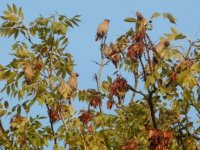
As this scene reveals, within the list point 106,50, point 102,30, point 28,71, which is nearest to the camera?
point 28,71

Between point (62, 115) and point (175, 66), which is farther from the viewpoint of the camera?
point (62, 115)

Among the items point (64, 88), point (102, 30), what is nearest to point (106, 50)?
point (102, 30)

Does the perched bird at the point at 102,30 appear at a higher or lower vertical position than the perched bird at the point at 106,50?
higher

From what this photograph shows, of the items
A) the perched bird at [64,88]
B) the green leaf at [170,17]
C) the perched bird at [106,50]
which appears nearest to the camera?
the green leaf at [170,17]

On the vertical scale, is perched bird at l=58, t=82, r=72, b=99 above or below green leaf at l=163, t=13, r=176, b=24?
below

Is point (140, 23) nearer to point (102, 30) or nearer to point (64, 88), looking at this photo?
point (64, 88)

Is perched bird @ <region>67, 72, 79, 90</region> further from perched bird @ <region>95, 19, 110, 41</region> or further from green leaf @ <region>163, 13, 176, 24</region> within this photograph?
green leaf @ <region>163, 13, 176, 24</region>

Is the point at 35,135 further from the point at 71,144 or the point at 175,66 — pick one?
the point at 175,66

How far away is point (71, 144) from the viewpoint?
5879mm

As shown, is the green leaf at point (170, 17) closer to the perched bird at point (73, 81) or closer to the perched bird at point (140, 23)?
the perched bird at point (140, 23)

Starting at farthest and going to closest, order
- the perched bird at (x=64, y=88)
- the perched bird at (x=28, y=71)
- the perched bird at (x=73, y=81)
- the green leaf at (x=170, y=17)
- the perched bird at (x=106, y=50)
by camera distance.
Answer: the perched bird at (x=106, y=50), the perched bird at (x=73, y=81), the perched bird at (x=28, y=71), the perched bird at (x=64, y=88), the green leaf at (x=170, y=17)

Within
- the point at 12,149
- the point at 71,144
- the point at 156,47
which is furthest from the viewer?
the point at 12,149

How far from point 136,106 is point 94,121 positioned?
0.87 meters

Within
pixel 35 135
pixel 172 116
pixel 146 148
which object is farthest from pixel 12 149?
pixel 172 116
